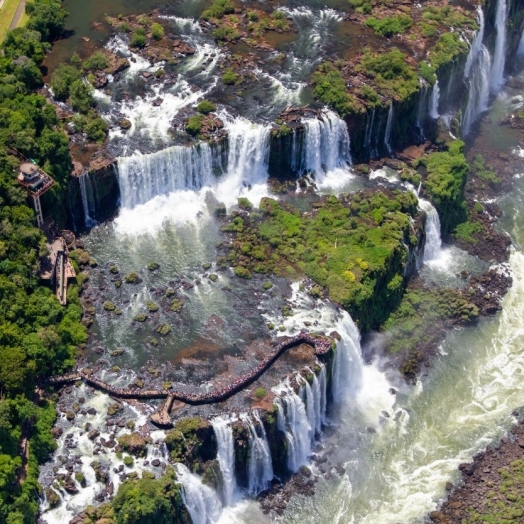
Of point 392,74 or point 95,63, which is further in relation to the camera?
point 392,74

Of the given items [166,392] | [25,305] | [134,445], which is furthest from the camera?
[25,305]

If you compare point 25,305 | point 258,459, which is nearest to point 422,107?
point 258,459

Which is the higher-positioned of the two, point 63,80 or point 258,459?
point 63,80

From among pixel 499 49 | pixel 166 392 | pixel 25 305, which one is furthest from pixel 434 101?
pixel 25 305

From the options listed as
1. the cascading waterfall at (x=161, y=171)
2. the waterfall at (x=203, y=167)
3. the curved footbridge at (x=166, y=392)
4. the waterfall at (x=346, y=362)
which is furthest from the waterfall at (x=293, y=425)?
the cascading waterfall at (x=161, y=171)

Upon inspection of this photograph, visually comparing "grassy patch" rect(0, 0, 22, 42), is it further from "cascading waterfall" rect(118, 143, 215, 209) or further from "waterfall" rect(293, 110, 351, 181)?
"waterfall" rect(293, 110, 351, 181)

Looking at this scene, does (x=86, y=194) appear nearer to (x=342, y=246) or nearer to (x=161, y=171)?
(x=161, y=171)

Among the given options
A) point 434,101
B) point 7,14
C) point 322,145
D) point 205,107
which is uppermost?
point 7,14

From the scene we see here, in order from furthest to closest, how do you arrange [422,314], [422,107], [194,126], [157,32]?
[157,32], [422,107], [194,126], [422,314]
